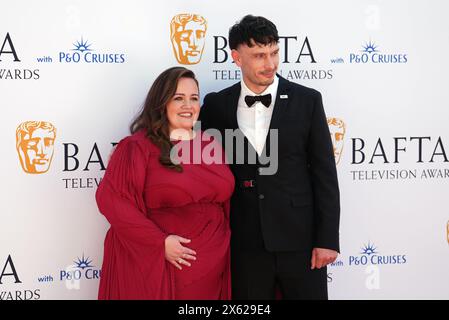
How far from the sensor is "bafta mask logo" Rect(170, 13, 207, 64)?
2877 mm

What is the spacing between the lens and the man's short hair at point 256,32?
7.72 feet

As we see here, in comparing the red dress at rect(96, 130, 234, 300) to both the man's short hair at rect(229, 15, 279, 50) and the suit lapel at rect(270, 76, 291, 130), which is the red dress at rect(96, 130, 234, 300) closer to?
the suit lapel at rect(270, 76, 291, 130)

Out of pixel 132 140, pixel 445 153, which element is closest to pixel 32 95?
pixel 132 140

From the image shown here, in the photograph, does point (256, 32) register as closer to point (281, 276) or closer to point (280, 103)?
point (280, 103)

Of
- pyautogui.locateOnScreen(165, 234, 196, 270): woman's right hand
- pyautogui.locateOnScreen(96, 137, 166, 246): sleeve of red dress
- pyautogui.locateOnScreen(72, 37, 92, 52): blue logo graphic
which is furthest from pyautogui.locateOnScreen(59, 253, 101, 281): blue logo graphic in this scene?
pyautogui.locateOnScreen(72, 37, 92, 52): blue logo graphic

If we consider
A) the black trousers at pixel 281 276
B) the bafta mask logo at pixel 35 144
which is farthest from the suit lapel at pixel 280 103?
the bafta mask logo at pixel 35 144

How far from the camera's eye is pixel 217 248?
233 centimetres

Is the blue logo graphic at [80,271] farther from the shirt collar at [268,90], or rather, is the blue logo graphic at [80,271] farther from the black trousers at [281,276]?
the shirt collar at [268,90]

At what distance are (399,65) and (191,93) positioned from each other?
132 cm

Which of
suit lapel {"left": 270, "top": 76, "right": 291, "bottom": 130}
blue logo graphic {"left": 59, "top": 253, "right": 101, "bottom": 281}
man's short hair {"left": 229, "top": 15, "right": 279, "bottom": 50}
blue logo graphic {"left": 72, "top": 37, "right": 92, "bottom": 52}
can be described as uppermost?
blue logo graphic {"left": 72, "top": 37, "right": 92, "bottom": 52}

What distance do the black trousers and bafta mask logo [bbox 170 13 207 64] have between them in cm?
111

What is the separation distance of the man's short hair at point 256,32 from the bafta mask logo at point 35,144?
1087 mm

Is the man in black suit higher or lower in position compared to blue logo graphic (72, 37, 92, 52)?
lower

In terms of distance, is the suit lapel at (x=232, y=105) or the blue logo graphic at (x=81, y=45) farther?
the blue logo graphic at (x=81, y=45)
